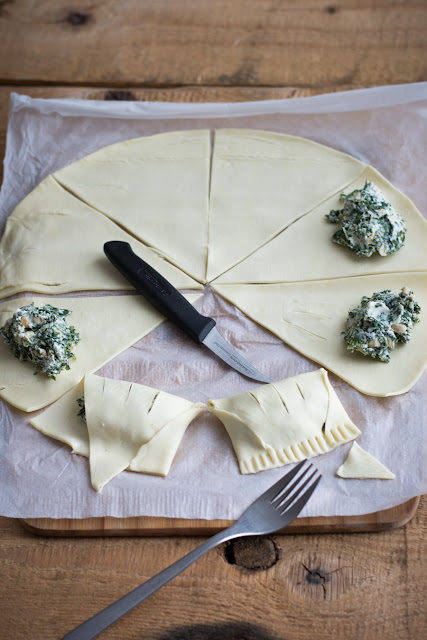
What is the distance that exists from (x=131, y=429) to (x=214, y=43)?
2128 mm

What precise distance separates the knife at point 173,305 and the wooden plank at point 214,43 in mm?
1134

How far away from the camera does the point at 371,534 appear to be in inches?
79.2

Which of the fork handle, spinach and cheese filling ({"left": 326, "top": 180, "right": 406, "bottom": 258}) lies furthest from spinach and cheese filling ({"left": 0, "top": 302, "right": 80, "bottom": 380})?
spinach and cheese filling ({"left": 326, "top": 180, "right": 406, "bottom": 258})

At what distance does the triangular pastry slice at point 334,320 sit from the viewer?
87.8 inches

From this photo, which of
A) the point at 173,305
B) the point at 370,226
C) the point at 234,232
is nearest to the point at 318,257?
the point at 370,226

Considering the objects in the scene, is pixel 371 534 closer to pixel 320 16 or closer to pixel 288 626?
pixel 288 626

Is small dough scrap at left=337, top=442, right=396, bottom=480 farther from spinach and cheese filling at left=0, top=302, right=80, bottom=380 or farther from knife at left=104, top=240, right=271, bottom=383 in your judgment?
spinach and cheese filling at left=0, top=302, right=80, bottom=380

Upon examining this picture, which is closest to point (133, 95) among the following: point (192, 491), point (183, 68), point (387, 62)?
point (183, 68)

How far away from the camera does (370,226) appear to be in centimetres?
244

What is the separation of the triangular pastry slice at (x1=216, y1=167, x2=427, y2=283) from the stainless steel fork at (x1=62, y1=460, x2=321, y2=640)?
816 mm

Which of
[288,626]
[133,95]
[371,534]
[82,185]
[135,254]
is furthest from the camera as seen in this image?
[133,95]

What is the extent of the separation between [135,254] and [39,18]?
65.5 inches

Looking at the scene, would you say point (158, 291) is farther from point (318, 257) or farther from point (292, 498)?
point (292, 498)

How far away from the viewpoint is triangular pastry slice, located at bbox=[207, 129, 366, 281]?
2598 millimetres
